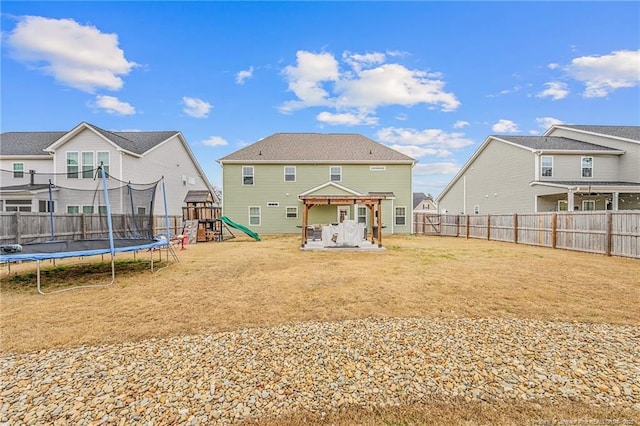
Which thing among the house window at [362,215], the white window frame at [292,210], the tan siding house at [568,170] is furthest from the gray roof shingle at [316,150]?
the tan siding house at [568,170]

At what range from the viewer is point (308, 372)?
277 cm

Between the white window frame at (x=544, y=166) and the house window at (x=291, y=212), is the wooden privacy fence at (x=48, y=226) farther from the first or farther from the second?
the white window frame at (x=544, y=166)

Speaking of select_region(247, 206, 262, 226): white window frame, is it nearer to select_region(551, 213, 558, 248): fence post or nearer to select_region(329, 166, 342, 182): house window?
select_region(329, 166, 342, 182): house window

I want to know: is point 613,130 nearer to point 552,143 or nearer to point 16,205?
point 552,143

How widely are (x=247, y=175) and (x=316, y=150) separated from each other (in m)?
4.81

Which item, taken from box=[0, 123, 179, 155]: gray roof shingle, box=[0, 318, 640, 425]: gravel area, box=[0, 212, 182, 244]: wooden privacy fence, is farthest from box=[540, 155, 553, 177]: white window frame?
box=[0, 123, 179, 155]: gray roof shingle

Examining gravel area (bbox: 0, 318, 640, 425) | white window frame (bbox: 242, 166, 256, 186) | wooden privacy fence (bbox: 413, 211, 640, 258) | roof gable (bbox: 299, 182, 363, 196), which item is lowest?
gravel area (bbox: 0, 318, 640, 425)

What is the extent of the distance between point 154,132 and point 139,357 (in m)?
20.7

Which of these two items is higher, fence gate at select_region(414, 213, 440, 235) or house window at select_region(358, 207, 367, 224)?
house window at select_region(358, 207, 367, 224)

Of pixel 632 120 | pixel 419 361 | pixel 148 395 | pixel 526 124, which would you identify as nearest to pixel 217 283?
pixel 148 395

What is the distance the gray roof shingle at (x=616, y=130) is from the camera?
1832 centimetres

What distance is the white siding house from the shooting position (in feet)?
Result: 52.6

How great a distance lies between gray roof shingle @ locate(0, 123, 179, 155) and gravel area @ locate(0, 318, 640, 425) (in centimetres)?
1670

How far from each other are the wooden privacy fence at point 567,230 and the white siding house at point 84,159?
18622mm
